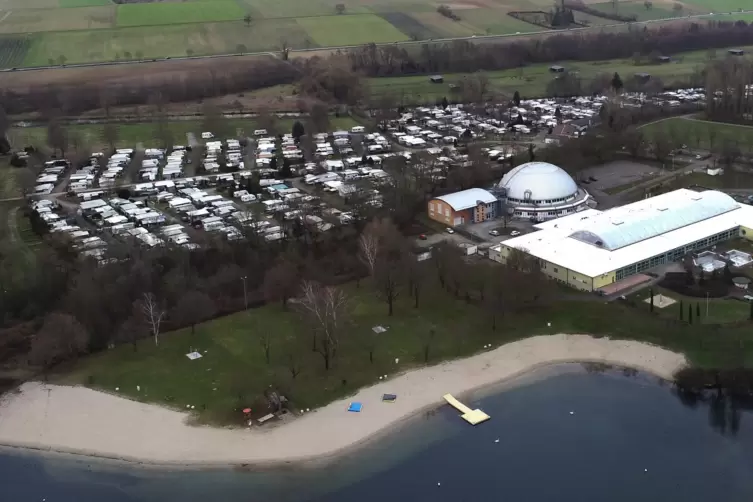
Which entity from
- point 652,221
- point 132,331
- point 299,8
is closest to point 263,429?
point 132,331

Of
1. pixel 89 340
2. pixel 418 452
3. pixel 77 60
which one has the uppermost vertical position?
pixel 77 60

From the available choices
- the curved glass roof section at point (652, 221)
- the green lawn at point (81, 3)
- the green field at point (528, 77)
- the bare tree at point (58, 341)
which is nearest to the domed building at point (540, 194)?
the curved glass roof section at point (652, 221)

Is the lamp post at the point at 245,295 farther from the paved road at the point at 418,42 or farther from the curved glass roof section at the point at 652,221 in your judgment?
the paved road at the point at 418,42

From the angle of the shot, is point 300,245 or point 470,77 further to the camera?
point 470,77

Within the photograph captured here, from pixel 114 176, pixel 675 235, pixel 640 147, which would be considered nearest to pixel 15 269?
pixel 114 176

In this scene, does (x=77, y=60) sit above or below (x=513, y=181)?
above

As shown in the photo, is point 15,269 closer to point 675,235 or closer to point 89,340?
point 89,340
